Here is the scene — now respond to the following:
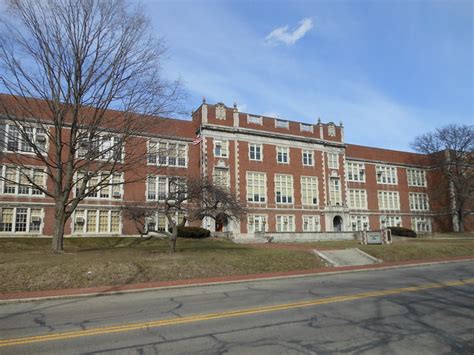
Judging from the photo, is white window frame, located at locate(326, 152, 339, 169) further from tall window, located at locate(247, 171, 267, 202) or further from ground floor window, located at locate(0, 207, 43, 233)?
ground floor window, located at locate(0, 207, 43, 233)

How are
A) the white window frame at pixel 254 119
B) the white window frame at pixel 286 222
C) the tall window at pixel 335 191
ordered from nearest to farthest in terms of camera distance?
the white window frame at pixel 286 222, the white window frame at pixel 254 119, the tall window at pixel 335 191

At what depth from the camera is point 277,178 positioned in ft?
154

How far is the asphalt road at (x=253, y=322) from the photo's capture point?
21.7ft

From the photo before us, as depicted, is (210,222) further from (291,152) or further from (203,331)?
(203,331)

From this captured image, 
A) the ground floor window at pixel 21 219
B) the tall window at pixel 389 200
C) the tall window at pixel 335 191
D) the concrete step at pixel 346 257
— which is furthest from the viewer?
the tall window at pixel 389 200

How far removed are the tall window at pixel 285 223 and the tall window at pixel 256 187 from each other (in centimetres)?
306

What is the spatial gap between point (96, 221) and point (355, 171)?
35.9 metres

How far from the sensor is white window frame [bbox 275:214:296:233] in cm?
4550

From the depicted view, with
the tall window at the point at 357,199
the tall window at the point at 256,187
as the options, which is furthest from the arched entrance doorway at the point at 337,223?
the tall window at the point at 256,187

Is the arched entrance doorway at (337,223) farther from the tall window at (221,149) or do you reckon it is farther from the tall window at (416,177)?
the tall window at (416,177)

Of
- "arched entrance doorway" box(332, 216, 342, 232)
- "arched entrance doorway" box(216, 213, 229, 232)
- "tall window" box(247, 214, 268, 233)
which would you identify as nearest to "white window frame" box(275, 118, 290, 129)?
"tall window" box(247, 214, 268, 233)

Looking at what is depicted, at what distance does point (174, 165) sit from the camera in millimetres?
41656

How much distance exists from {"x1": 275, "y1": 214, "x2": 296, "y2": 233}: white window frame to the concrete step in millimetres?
19258

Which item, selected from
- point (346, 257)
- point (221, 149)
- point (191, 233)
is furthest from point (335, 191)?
point (346, 257)
